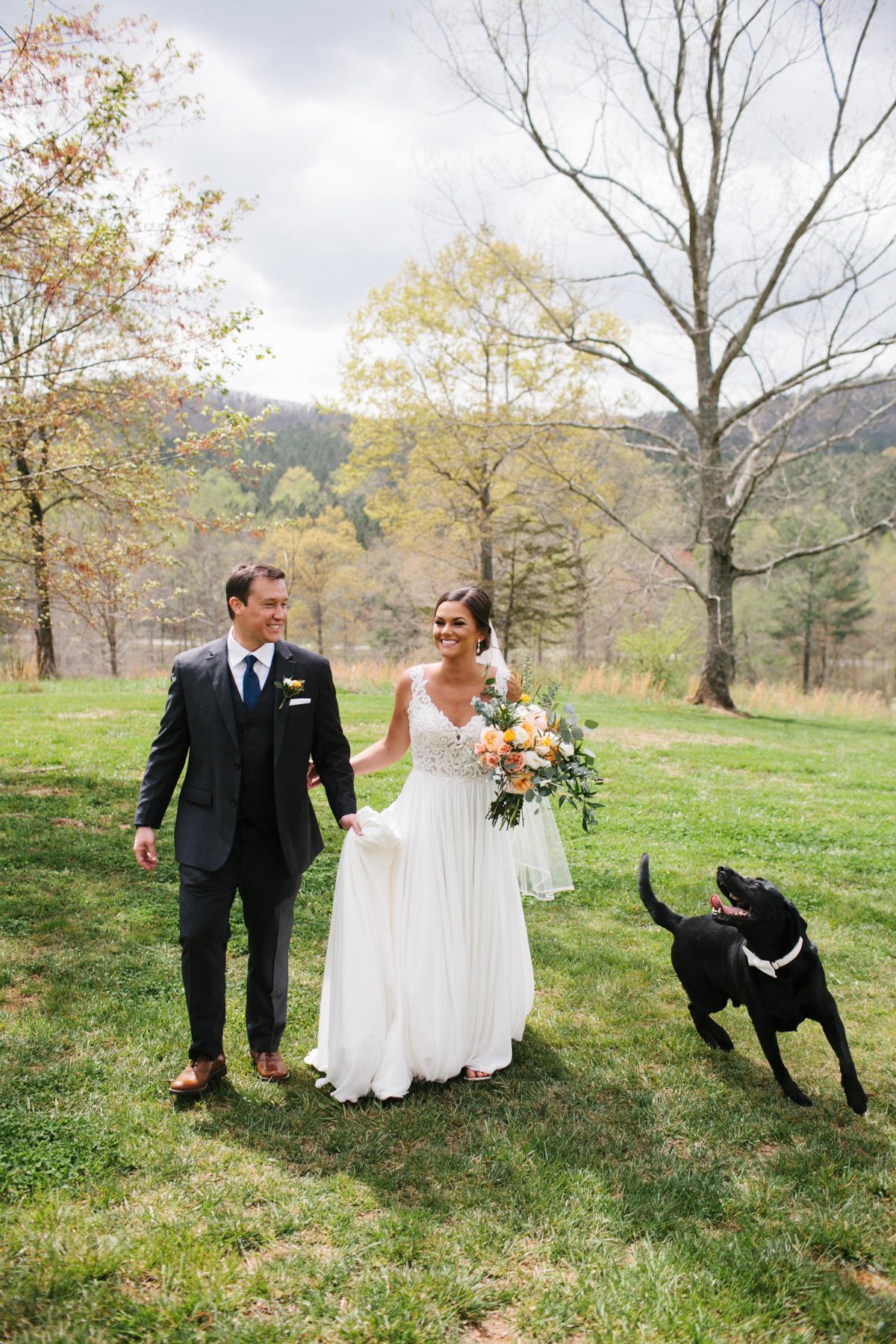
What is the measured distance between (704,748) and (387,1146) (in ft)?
37.3

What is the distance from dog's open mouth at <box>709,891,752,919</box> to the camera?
12.8 feet

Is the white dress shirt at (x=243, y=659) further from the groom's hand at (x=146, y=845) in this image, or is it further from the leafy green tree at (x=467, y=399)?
the leafy green tree at (x=467, y=399)

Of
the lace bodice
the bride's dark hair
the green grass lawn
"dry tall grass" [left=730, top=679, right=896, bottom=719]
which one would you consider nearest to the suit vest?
the lace bodice

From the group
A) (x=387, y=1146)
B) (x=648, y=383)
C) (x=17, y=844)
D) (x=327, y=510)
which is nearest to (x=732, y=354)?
(x=648, y=383)

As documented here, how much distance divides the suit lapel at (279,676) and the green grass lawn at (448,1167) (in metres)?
1.56

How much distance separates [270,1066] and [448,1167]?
1089mm

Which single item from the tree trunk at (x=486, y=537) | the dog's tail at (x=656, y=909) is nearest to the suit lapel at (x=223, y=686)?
the dog's tail at (x=656, y=909)

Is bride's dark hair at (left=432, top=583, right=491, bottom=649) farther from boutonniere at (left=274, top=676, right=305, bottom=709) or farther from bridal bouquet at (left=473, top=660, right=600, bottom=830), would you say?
boutonniere at (left=274, top=676, right=305, bottom=709)

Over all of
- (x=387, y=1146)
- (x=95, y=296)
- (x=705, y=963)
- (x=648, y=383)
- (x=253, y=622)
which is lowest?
(x=387, y=1146)

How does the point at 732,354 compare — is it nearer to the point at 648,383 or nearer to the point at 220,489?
the point at 648,383

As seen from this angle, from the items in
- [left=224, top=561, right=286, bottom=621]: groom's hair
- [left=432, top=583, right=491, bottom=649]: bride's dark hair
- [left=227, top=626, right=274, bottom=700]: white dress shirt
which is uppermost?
[left=224, top=561, right=286, bottom=621]: groom's hair

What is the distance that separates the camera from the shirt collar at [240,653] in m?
4.17

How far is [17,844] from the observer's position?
7.70 metres

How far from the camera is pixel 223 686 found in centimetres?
408
